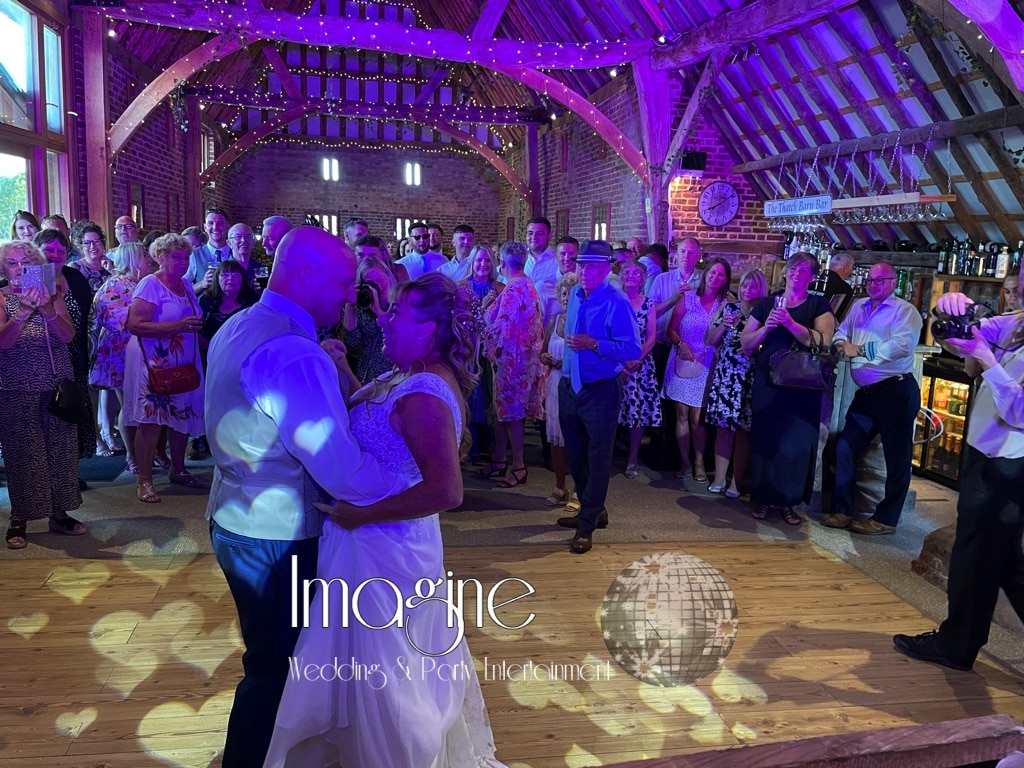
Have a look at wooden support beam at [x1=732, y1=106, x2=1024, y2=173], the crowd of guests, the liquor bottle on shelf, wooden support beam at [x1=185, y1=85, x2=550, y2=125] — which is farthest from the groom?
wooden support beam at [x1=185, y1=85, x2=550, y2=125]

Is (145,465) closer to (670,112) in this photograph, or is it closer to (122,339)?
(122,339)

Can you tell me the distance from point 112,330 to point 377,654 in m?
3.74

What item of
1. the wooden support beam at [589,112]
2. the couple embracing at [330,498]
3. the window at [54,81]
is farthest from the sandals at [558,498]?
the window at [54,81]

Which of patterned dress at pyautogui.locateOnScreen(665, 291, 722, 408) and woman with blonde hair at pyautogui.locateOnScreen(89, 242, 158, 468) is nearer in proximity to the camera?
woman with blonde hair at pyautogui.locateOnScreen(89, 242, 158, 468)

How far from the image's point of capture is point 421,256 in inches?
253

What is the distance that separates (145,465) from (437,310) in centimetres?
329

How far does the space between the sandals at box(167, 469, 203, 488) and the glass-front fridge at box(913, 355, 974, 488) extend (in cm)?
476

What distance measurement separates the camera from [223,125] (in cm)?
1545

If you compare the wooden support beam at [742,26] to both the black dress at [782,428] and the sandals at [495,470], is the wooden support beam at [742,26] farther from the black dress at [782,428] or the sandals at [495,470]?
the sandals at [495,470]

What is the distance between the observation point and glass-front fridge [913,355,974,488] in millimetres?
5285

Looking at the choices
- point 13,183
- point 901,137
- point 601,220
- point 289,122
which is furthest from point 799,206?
point 289,122

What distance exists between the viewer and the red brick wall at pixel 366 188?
1711 centimetres

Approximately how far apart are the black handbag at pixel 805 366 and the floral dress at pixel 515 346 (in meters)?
1.43

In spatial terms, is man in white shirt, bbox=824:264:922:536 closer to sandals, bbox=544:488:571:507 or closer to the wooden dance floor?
the wooden dance floor
